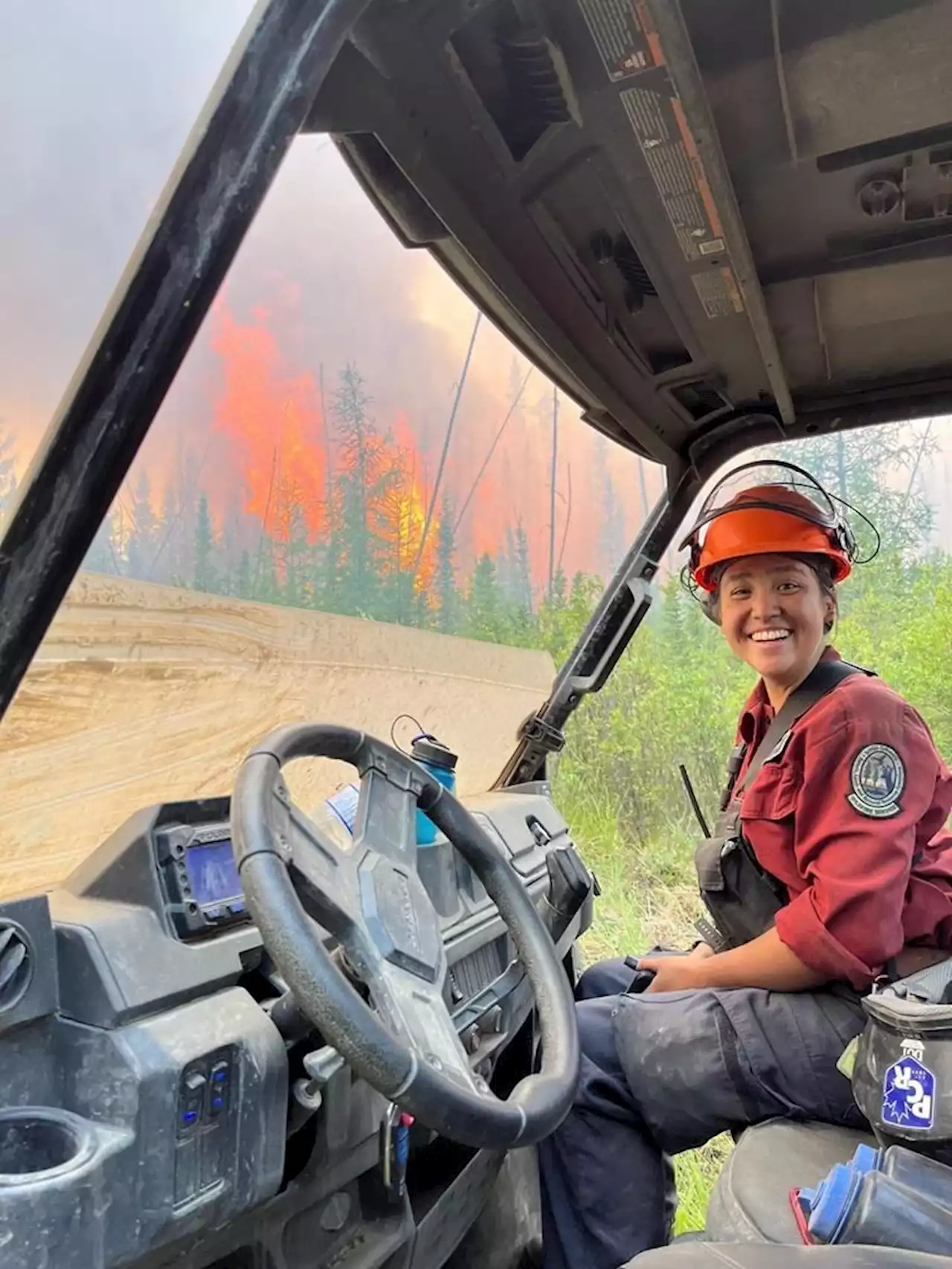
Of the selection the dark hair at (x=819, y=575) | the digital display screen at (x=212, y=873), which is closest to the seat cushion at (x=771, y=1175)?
the digital display screen at (x=212, y=873)

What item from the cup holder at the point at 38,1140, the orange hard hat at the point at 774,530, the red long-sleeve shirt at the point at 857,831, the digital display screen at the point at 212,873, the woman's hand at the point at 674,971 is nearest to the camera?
the cup holder at the point at 38,1140

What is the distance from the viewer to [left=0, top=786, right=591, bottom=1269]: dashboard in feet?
3.02

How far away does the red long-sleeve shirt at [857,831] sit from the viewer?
157cm

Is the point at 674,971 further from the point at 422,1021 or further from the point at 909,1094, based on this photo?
the point at 422,1021

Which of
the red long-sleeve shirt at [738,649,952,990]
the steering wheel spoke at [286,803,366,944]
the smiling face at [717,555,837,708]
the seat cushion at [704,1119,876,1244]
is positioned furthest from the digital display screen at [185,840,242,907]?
the smiling face at [717,555,837,708]

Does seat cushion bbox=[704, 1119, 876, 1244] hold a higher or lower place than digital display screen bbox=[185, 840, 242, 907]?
lower

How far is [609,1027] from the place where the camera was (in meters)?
1.78

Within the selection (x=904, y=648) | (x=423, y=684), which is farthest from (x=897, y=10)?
(x=904, y=648)

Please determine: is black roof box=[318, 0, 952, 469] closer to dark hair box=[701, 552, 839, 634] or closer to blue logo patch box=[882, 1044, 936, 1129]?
dark hair box=[701, 552, 839, 634]

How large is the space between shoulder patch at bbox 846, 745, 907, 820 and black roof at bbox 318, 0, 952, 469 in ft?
2.58

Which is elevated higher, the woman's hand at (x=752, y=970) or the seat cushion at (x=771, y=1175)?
the woman's hand at (x=752, y=970)

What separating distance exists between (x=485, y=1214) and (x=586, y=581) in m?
1.48

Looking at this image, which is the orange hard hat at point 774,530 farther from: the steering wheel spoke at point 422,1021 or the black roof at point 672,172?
the steering wheel spoke at point 422,1021

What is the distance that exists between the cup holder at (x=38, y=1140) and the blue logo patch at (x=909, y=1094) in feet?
3.05
